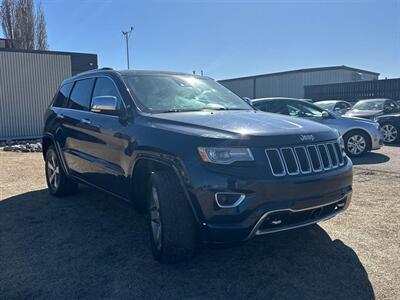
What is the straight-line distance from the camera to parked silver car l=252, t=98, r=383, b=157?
9.35 metres

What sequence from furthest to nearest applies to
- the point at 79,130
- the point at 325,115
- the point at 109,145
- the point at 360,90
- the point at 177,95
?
the point at 360,90 < the point at 325,115 < the point at 79,130 < the point at 177,95 < the point at 109,145

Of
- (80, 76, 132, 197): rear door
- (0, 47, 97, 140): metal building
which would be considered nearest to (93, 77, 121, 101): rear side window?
(80, 76, 132, 197): rear door

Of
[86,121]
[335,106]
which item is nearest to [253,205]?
[86,121]

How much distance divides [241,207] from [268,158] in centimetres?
43

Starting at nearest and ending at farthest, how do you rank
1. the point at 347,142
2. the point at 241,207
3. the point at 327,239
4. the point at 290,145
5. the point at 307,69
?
the point at 241,207
the point at 290,145
the point at 327,239
the point at 347,142
the point at 307,69

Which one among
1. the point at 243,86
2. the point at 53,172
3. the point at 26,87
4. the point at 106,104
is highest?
the point at 243,86

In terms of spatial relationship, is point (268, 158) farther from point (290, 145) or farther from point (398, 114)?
point (398, 114)

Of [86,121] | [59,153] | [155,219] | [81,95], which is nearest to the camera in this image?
[155,219]

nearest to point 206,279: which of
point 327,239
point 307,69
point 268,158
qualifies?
point 268,158

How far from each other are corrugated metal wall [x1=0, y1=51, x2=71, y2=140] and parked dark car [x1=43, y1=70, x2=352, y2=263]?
1273 centimetres

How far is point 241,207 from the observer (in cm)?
290

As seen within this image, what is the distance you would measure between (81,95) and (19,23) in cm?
3354

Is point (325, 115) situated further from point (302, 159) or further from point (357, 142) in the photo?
point (302, 159)

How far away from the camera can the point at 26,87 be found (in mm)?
15953
